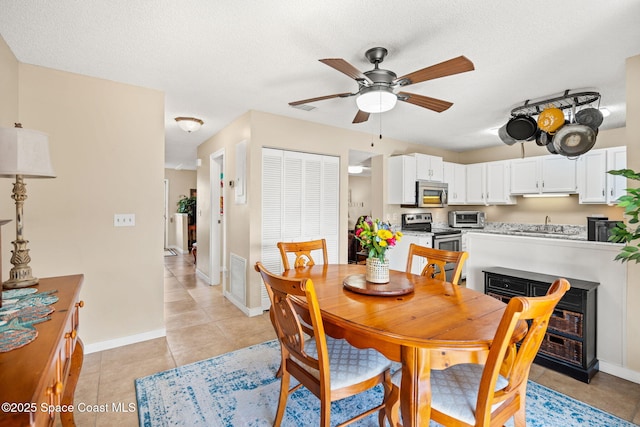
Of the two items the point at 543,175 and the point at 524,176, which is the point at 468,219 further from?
the point at 543,175

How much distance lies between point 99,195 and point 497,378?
325 centimetres

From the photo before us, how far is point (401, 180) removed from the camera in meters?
4.84

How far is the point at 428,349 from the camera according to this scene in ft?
3.94

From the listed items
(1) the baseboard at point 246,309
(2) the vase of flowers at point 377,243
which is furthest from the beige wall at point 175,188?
(2) the vase of flowers at point 377,243

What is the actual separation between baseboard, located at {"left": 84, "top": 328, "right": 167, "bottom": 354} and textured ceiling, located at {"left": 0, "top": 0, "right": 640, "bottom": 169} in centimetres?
240

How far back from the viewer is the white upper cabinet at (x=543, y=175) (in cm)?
442

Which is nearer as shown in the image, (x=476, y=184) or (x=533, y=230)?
(x=533, y=230)

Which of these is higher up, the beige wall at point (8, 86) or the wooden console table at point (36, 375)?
the beige wall at point (8, 86)

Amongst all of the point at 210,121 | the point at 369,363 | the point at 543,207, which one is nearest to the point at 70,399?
the point at 369,363

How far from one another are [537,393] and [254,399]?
1.97 meters

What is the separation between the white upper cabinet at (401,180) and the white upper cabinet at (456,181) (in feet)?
2.99

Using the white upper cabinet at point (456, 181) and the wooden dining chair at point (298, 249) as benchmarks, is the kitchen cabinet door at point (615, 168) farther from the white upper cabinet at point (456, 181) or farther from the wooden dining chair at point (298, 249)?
the wooden dining chair at point (298, 249)

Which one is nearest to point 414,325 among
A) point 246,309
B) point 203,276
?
point 246,309

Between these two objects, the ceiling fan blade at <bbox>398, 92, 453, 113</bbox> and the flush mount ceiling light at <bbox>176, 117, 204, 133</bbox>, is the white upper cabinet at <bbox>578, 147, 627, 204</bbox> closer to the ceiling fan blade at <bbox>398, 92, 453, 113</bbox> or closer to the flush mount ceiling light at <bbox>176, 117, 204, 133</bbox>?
the ceiling fan blade at <bbox>398, 92, 453, 113</bbox>
